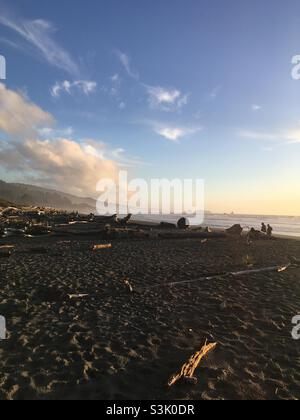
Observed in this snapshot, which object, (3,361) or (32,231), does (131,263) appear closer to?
(3,361)

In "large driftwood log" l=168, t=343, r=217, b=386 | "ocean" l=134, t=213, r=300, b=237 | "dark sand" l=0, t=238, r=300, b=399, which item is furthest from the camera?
"ocean" l=134, t=213, r=300, b=237

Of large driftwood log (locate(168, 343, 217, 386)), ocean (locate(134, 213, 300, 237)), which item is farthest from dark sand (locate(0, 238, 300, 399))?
ocean (locate(134, 213, 300, 237))

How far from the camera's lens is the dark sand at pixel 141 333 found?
203 inches

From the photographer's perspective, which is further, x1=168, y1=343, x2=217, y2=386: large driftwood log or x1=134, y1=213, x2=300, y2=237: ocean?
x1=134, y1=213, x2=300, y2=237: ocean

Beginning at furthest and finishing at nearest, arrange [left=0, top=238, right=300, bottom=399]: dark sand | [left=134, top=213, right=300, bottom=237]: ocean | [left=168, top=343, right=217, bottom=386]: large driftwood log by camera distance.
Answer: [left=134, top=213, right=300, bottom=237]: ocean → [left=168, top=343, right=217, bottom=386]: large driftwood log → [left=0, top=238, right=300, bottom=399]: dark sand

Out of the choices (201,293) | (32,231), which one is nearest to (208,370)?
(201,293)

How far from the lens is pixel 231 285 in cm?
1183

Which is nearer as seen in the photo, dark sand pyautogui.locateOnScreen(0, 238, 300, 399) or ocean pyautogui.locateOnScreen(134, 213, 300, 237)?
dark sand pyautogui.locateOnScreen(0, 238, 300, 399)

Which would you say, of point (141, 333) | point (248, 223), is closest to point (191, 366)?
point (141, 333)

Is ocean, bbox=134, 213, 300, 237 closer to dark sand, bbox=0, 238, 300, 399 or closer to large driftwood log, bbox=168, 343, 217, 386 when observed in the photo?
dark sand, bbox=0, 238, 300, 399

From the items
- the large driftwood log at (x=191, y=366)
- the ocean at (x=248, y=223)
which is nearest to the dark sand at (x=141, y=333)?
the large driftwood log at (x=191, y=366)

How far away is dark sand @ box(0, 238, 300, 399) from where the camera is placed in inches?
203

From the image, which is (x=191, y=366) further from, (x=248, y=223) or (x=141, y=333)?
(x=248, y=223)

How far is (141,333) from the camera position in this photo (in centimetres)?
726
